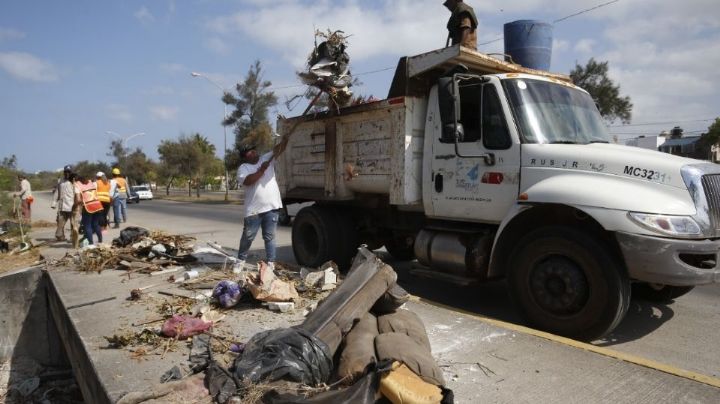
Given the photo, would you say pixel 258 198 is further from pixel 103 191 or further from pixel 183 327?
pixel 103 191

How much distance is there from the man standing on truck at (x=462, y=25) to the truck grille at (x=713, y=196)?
286cm

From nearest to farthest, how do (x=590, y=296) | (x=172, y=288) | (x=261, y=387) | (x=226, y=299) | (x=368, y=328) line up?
(x=261, y=387) → (x=368, y=328) → (x=590, y=296) → (x=226, y=299) → (x=172, y=288)

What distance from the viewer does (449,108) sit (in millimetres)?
5023

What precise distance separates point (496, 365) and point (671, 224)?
177 centimetres

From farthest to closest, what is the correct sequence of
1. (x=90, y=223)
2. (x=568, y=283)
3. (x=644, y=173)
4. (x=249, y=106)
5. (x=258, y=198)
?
(x=249, y=106)
(x=90, y=223)
(x=258, y=198)
(x=568, y=283)
(x=644, y=173)

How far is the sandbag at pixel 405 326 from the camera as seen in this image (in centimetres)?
339

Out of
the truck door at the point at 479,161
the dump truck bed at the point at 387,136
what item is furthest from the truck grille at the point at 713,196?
the dump truck bed at the point at 387,136

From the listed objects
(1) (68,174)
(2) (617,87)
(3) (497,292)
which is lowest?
(3) (497,292)

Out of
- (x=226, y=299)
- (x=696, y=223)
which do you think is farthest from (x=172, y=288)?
(x=696, y=223)

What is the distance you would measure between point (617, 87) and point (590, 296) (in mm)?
20383

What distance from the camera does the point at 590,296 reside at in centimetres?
404

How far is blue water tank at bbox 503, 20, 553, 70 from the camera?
20.3ft

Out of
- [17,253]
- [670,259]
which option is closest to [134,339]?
[670,259]

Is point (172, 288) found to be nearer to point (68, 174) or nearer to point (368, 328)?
point (368, 328)
